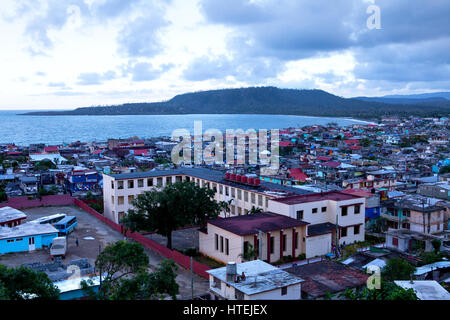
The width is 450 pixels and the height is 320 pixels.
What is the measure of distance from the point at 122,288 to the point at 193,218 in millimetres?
10297

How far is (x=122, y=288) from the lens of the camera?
37.4 feet

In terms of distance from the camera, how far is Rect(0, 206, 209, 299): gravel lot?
1727cm

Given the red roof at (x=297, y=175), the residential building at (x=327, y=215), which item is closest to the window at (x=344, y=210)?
the residential building at (x=327, y=215)

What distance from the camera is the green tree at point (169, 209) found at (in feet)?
69.1

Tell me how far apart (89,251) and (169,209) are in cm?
531

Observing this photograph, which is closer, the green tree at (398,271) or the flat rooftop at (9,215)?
the green tree at (398,271)

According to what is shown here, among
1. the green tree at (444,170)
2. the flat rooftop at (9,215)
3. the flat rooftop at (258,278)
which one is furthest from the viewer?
the green tree at (444,170)

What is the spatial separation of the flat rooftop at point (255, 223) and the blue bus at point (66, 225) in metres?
10.1

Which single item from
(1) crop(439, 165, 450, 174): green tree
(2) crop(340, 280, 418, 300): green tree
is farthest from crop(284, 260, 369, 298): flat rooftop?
(1) crop(439, 165, 450, 174): green tree

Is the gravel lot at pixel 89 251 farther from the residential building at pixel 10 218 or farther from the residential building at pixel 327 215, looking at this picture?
the residential building at pixel 327 215
